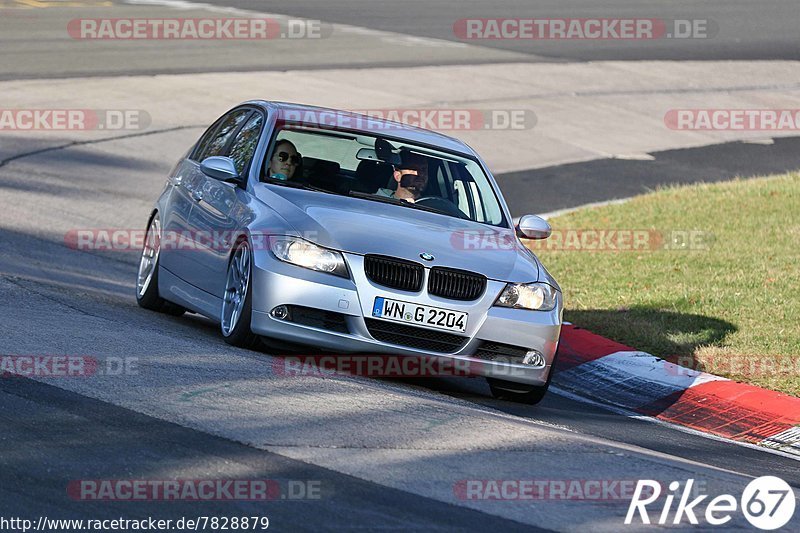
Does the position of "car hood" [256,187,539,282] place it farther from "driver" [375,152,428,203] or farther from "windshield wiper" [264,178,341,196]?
"driver" [375,152,428,203]

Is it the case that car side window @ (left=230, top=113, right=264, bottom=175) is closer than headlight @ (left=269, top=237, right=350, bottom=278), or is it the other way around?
headlight @ (left=269, top=237, right=350, bottom=278)

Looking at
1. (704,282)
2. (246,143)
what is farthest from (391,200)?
(704,282)

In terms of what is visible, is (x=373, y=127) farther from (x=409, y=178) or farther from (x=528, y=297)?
(x=528, y=297)

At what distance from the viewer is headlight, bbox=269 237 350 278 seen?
8.55 metres

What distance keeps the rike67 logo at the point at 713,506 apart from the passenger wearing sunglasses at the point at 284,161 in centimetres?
401

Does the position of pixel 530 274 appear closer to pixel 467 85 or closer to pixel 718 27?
pixel 467 85

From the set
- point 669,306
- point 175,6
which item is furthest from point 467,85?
point 669,306

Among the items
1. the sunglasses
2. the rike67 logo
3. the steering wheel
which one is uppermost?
the sunglasses

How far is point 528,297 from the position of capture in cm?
892

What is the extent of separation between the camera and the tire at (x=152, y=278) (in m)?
10.8

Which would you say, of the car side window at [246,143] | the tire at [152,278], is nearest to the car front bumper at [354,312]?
the car side window at [246,143]

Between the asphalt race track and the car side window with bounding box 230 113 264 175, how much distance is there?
49.3 inches

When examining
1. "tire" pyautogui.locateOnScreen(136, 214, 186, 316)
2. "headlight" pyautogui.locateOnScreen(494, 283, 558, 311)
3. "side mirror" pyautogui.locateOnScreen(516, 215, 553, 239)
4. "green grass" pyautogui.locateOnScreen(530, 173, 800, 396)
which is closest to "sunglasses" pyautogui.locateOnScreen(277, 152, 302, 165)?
"tire" pyautogui.locateOnScreen(136, 214, 186, 316)

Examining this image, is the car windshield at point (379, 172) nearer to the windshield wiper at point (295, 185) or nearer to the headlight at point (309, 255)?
the windshield wiper at point (295, 185)
